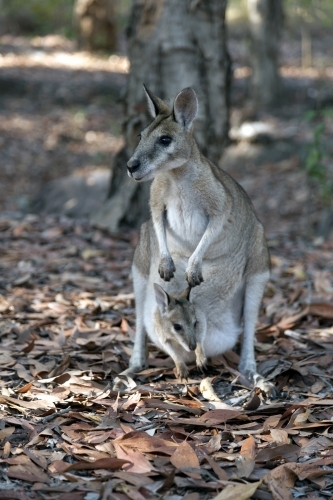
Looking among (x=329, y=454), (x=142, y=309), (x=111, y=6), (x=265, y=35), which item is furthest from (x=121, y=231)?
(x=111, y=6)

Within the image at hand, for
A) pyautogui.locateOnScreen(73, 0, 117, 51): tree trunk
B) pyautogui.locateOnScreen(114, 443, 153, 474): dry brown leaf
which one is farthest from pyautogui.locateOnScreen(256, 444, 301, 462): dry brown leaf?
pyautogui.locateOnScreen(73, 0, 117, 51): tree trunk

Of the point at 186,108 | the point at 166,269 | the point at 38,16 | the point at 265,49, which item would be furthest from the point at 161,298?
the point at 38,16

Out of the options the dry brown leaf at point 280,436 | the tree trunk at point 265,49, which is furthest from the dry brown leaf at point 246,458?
the tree trunk at point 265,49

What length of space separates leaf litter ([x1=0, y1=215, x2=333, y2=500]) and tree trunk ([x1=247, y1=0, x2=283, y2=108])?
23.5 ft

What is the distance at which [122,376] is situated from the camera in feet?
12.4

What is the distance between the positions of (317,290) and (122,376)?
82.3 inches

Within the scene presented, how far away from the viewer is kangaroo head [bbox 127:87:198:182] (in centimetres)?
358

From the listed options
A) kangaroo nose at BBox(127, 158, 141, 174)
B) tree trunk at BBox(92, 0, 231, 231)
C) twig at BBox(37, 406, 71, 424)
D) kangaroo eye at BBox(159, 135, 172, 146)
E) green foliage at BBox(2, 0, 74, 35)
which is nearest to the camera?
twig at BBox(37, 406, 71, 424)

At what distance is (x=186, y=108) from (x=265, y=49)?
898cm

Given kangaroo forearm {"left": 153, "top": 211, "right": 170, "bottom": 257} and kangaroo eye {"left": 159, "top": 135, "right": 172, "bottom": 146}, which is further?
kangaroo forearm {"left": 153, "top": 211, "right": 170, "bottom": 257}

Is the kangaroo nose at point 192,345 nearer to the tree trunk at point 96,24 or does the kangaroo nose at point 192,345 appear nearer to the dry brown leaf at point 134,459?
the dry brown leaf at point 134,459

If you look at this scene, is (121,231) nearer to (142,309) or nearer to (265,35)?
(142,309)

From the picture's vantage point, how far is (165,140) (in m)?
3.66

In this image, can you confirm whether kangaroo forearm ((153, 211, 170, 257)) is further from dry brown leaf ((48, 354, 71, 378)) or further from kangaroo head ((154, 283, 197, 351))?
dry brown leaf ((48, 354, 71, 378))
